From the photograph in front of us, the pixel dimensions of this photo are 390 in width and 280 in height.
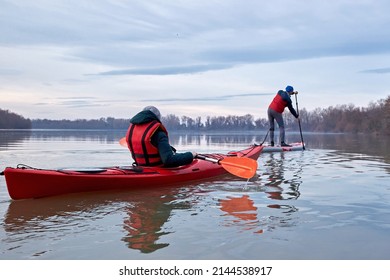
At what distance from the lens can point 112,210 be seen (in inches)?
199

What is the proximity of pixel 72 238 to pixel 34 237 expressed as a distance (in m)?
0.37

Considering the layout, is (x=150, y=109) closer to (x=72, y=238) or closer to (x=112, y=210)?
(x=112, y=210)

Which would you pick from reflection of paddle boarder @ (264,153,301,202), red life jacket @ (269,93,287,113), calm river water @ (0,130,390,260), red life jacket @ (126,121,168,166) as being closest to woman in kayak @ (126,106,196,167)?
red life jacket @ (126,121,168,166)

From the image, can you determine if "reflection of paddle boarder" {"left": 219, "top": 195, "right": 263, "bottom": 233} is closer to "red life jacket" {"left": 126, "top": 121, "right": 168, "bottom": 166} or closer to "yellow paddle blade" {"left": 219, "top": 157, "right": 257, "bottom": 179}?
"yellow paddle blade" {"left": 219, "top": 157, "right": 257, "bottom": 179}

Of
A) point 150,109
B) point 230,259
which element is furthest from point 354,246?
point 150,109

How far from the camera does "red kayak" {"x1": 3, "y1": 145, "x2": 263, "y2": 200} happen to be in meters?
5.43

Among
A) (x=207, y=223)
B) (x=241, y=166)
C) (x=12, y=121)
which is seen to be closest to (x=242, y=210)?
(x=207, y=223)

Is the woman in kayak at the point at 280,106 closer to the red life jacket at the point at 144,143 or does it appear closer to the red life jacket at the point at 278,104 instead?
the red life jacket at the point at 278,104

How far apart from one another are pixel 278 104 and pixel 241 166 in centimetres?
791

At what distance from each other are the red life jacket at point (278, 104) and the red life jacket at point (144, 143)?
8311mm

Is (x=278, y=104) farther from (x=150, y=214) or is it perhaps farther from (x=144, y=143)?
(x=150, y=214)

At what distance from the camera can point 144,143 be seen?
6410mm

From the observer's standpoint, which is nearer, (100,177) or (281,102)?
(100,177)
